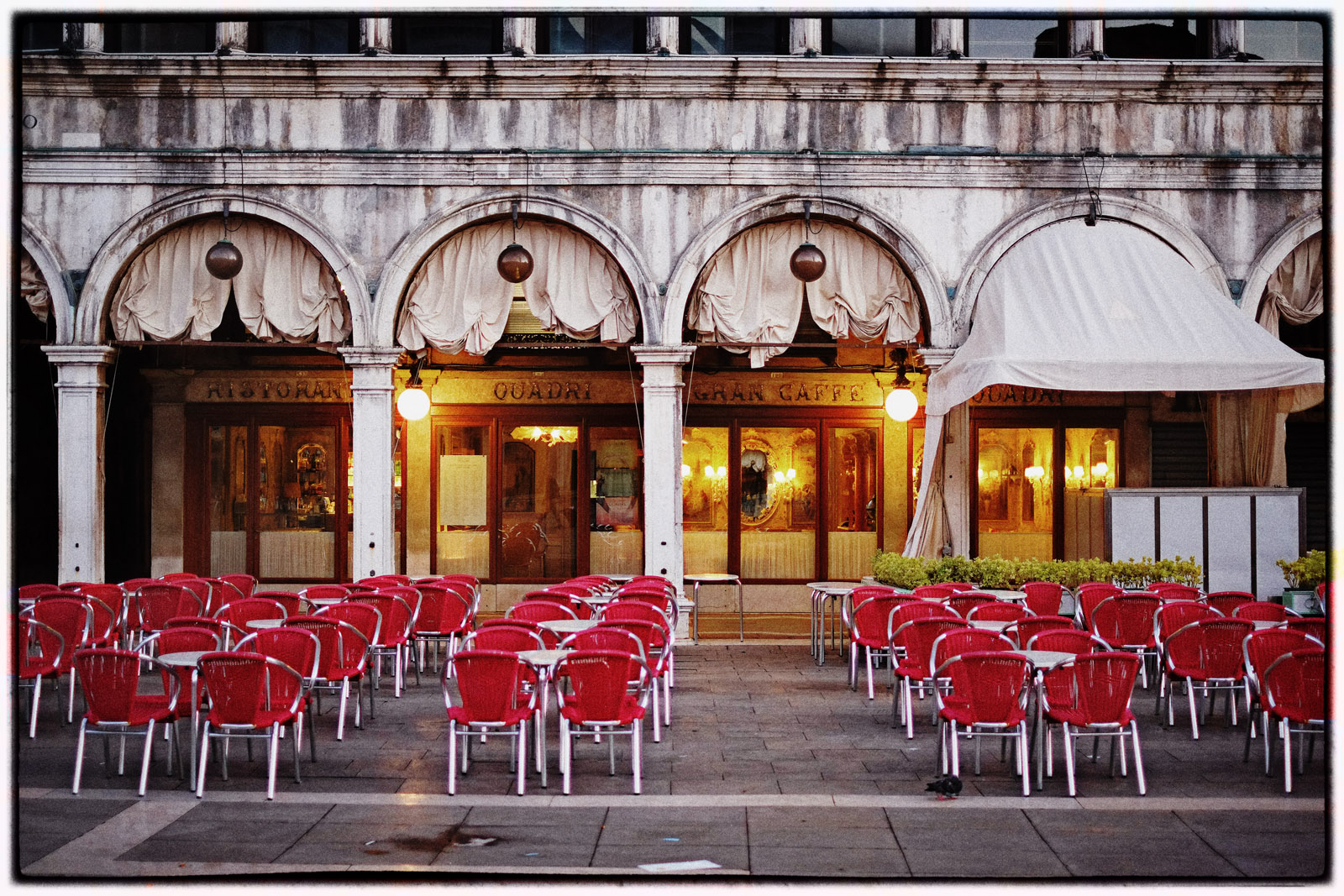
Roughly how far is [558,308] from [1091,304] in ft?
20.8

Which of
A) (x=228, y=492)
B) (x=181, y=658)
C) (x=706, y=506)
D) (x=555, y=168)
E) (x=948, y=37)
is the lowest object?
(x=181, y=658)

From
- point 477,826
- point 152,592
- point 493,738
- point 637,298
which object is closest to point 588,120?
point 637,298

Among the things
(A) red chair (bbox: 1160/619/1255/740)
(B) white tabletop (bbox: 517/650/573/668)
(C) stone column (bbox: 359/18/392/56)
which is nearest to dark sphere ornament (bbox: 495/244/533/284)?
(C) stone column (bbox: 359/18/392/56)

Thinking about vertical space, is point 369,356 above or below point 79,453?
above

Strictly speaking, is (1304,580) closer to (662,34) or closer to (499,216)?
(662,34)

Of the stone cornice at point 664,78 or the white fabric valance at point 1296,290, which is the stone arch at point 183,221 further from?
the white fabric valance at point 1296,290

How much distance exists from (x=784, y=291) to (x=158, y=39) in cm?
859

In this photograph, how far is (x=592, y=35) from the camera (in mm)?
16422

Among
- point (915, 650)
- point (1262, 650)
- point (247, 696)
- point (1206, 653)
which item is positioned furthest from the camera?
point (915, 650)

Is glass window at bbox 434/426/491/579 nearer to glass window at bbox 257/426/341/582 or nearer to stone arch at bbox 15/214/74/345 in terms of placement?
glass window at bbox 257/426/341/582

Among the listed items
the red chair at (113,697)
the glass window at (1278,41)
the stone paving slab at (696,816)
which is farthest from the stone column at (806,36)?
the red chair at (113,697)

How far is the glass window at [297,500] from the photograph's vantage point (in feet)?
64.9

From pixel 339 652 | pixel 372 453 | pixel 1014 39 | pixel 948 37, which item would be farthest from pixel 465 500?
pixel 1014 39

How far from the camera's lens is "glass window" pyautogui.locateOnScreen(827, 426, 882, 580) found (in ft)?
64.8
